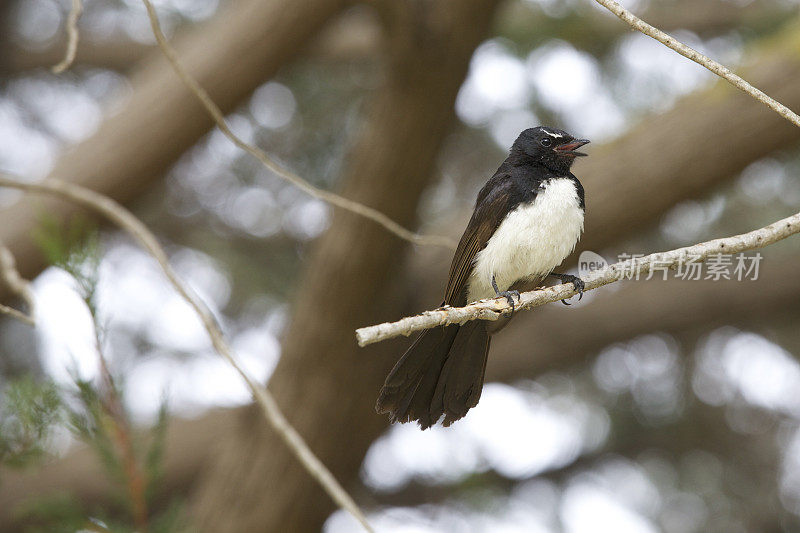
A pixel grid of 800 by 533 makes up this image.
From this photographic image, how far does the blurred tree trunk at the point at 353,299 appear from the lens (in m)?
3.68

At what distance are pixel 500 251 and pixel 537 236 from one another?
0.38 ft

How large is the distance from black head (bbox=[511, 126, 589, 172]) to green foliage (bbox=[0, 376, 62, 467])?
1.06 metres

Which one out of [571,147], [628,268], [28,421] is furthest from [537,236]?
[28,421]

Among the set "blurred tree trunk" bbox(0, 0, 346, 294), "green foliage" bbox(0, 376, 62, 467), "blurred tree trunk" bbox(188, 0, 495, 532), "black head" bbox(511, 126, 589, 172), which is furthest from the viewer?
"blurred tree trunk" bbox(0, 0, 346, 294)

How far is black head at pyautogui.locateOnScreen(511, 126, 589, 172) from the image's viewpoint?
1.75 m

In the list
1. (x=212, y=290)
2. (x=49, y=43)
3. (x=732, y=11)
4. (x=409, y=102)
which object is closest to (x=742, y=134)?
(x=409, y=102)

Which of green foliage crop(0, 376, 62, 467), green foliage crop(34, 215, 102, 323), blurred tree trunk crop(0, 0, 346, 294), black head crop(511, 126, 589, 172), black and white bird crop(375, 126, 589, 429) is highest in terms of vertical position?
blurred tree trunk crop(0, 0, 346, 294)

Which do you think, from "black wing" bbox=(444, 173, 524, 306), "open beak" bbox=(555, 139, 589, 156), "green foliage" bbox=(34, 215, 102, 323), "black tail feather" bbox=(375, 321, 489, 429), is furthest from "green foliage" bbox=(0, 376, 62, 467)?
"open beak" bbox=(555, 139, 589, 156)

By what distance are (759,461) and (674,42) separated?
17.3 ft

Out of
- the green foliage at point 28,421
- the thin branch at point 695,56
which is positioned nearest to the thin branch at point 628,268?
the thin branch at point 695,56

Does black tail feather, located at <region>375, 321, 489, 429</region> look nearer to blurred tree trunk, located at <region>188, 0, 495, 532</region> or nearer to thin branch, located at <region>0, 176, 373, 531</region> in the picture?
thin branch, located at <region>0, 176, 373, 531</region>

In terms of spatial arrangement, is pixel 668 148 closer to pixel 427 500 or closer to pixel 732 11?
pixel 732 11

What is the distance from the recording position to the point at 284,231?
5.79m

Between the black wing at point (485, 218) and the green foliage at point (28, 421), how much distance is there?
85cm
